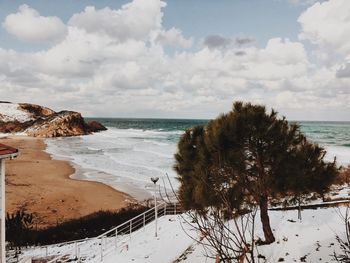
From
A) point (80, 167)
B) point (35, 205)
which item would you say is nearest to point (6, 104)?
point (80, 167)

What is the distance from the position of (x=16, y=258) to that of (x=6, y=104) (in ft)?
372

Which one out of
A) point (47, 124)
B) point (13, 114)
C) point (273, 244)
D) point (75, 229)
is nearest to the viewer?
point (273, 244)

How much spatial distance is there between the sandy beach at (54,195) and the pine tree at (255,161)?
10226 mm

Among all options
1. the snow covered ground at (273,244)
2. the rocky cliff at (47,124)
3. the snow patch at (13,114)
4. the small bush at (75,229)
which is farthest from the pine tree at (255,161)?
the snow patch at (13,114)

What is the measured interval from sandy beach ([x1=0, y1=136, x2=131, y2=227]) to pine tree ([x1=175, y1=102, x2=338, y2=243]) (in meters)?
10.2

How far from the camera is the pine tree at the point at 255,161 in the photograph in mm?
9930

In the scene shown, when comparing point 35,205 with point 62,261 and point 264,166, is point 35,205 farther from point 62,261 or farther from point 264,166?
point 264,166

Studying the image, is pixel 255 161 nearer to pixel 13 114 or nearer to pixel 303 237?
pixel 303 237

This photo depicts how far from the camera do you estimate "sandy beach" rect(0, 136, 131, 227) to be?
62.6ft

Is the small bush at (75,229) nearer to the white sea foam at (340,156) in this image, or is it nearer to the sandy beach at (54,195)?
the sandy beach at (54,195)

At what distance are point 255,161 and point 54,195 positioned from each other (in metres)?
16.2

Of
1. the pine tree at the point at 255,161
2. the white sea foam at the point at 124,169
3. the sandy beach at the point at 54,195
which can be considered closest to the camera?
the pine tree at the point at 255,161

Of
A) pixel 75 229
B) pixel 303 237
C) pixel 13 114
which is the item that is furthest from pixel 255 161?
pixel 13 114

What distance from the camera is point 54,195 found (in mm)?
22703
